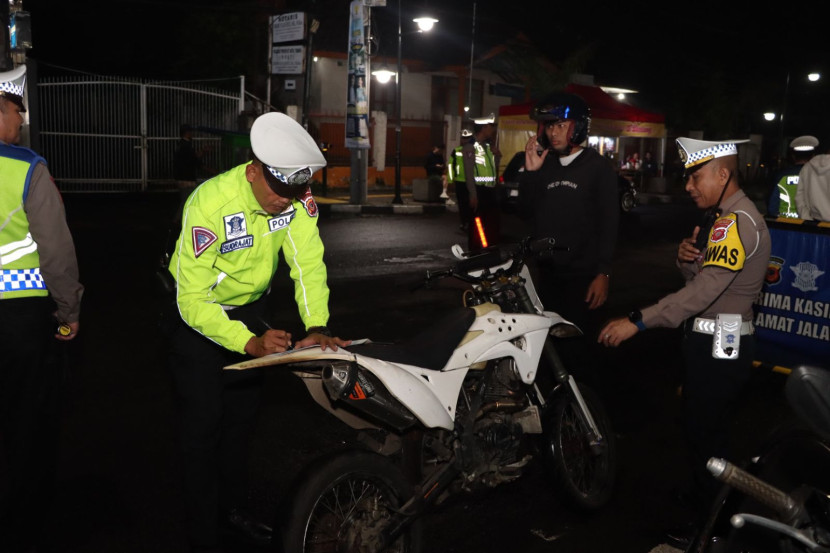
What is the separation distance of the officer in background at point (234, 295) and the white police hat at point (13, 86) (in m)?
0.88

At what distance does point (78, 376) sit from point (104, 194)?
15.3m

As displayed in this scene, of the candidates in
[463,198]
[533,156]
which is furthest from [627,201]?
[533,156]

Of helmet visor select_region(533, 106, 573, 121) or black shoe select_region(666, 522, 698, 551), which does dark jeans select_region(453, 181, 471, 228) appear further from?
black shoe select_region(666, 522, 698, 551)

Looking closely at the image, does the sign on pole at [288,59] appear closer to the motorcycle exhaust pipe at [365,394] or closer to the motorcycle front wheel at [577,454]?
the motorcycle front wheel at [577,454]

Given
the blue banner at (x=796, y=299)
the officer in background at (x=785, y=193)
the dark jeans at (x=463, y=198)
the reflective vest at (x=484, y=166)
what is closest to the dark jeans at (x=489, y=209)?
the reflective vest at (x=484, y=166)

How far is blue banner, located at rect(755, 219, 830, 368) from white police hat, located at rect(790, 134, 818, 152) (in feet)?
8.34

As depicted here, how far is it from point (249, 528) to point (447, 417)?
1155 millimetres

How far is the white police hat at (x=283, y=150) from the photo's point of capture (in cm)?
312

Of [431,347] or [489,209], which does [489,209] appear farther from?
[431,347]

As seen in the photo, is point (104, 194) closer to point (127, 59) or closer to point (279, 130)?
point (127, 59)

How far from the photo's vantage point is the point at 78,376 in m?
6.21

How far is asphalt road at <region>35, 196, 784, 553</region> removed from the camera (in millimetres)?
4004

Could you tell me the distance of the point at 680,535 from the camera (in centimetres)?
390

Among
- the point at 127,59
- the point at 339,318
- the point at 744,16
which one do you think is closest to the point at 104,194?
the point at 127,59
